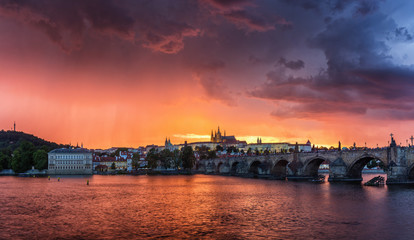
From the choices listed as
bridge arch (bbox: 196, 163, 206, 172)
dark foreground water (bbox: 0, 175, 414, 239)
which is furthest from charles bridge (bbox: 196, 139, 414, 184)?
bridge arch (bbox: 196, 163, 206, 172)

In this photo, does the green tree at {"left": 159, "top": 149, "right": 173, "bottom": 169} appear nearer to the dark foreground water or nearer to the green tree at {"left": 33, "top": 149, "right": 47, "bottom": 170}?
the green tree at {"left": 33, "top": 149, "right": 47, "bottom": 170}

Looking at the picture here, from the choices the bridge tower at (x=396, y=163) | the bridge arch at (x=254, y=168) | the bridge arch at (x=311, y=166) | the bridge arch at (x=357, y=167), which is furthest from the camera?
the bridge arch at (x=254, y=168)

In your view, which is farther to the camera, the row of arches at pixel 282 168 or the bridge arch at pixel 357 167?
the row of arches at pixel 282 168

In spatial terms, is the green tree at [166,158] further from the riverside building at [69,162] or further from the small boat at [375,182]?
the small boat at [375,182]

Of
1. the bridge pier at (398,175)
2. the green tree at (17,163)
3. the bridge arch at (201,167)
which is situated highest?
the green tree at (17,163)

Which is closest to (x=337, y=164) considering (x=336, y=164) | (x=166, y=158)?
(x=336, y=164)

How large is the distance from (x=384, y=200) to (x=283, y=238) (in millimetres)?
25960

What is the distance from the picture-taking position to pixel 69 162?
5605 inches

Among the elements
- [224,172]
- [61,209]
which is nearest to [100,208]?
[61,209]

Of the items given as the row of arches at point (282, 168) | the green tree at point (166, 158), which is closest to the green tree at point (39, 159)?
the green tree at point (166, 158)

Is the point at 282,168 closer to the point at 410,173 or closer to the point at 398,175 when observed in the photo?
the point at 410,173

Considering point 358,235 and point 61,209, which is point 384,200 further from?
point 61,209

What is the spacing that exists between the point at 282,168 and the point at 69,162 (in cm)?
7857

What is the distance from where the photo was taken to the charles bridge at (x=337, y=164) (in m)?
65.7
